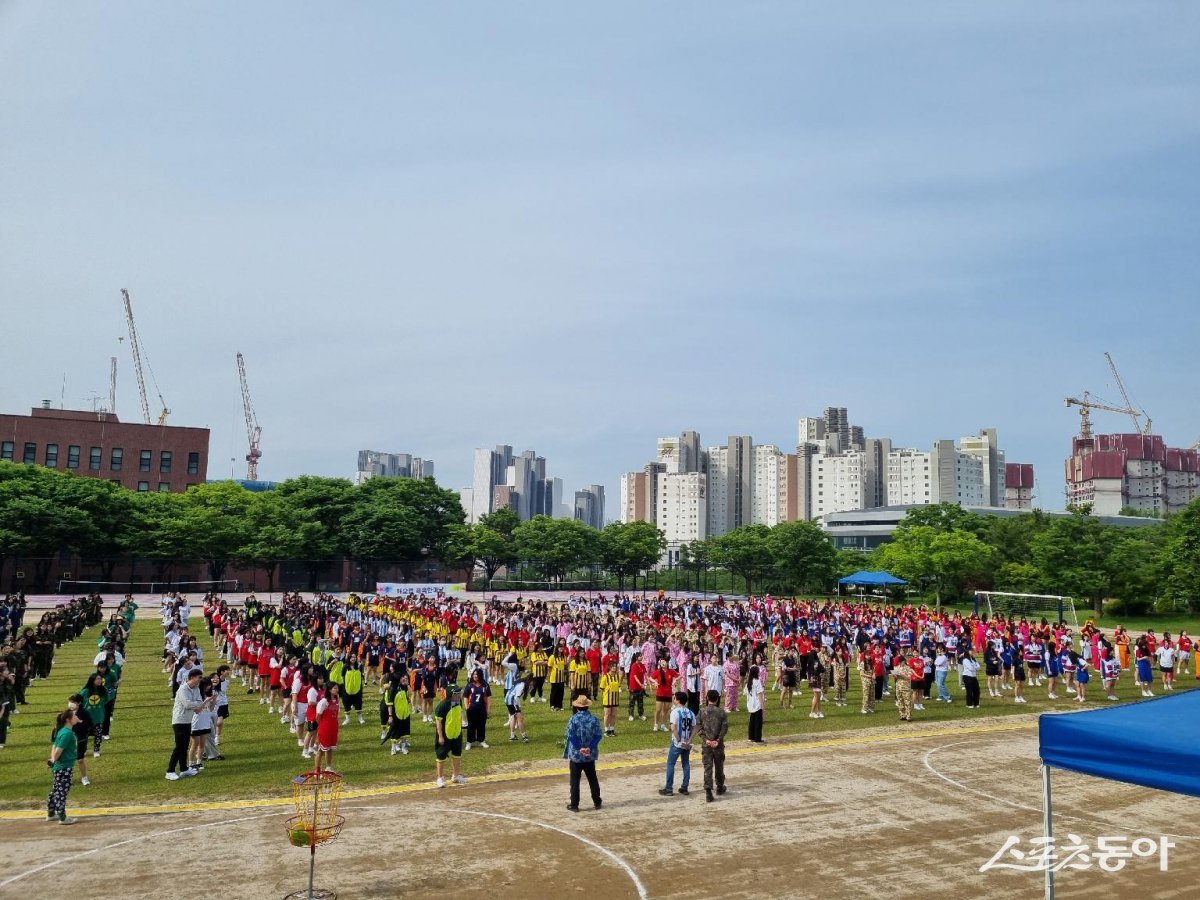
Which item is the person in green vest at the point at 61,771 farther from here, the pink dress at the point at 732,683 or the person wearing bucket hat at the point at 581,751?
the pink dress at the point at 732,683

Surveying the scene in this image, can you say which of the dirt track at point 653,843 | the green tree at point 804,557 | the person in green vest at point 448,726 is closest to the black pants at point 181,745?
the dirt track at point 653,843

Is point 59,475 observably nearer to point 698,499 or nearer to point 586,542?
point 586,542

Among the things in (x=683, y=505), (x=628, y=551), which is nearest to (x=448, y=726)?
(x=628, y=551)

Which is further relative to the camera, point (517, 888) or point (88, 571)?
point (88, 571)

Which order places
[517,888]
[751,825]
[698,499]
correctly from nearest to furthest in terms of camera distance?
[517,888] < [751,825] < [698,499]

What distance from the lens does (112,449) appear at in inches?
3241

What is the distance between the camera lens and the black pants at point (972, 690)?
21.9 meters

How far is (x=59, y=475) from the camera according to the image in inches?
2559

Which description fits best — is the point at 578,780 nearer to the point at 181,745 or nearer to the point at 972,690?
the point at 181,745

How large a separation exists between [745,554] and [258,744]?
6275 cm

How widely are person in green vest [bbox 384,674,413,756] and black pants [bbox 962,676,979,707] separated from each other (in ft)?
47.1

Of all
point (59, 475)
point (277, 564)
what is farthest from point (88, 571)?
point (277, 564)

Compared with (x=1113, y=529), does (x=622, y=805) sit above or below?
below

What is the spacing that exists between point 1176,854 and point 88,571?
73013 millimetres
